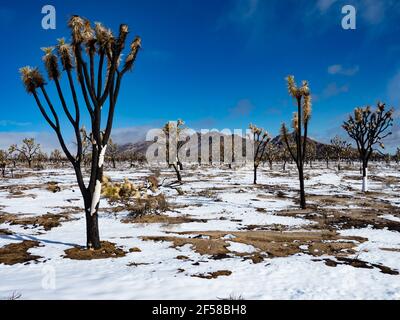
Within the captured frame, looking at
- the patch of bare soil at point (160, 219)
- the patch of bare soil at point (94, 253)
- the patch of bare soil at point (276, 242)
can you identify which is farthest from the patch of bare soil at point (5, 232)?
the patch of bare soil at point (276, 242)

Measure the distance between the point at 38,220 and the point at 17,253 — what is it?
6409mm

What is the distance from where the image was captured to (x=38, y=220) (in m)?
15.9

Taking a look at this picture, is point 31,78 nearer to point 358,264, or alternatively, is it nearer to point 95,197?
point 95,197

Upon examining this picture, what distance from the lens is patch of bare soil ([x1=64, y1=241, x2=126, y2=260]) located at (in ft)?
31.9

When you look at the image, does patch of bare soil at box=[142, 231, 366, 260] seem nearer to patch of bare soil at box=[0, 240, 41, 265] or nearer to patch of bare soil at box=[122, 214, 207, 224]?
patch of bare soil at box=[122, 214, 207, 224]

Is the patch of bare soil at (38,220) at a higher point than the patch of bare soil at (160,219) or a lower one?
higher

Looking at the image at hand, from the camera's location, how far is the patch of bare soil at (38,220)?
1495 cm

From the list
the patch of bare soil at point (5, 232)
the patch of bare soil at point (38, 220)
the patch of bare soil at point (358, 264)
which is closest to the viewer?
the patch of bare soil at point (358, 264)

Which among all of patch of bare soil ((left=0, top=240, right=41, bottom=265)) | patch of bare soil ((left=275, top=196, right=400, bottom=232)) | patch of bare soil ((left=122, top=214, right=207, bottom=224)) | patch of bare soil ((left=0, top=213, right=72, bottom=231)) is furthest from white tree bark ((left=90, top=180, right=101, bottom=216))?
patch of bare soil ((left=275, top=196, right=400, bottom=232))

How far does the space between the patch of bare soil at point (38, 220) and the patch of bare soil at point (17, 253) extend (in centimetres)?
330

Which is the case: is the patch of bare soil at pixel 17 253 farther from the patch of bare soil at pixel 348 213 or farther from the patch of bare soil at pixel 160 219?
the patch of bare soil at pixel 348 213

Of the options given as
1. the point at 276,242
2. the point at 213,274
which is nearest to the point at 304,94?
the point at 276,242

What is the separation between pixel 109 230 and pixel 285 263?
8120 mm
